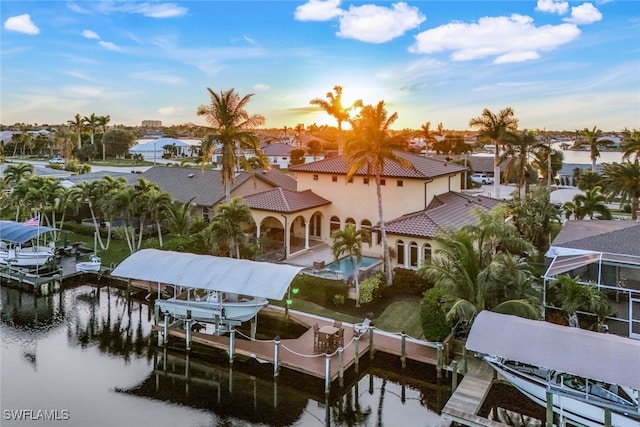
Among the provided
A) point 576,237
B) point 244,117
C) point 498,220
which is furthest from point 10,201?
point 576,237

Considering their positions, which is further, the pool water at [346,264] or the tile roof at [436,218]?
the pool water at [346,264]

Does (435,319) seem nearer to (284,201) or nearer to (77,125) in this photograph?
(284,201)

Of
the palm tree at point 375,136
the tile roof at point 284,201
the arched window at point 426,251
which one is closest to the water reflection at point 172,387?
the arched window at point 426,251

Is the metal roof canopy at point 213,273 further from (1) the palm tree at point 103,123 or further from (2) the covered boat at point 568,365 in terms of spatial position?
(1) the palm tree at point 103,123

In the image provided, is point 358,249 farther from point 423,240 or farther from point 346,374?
point 346,374

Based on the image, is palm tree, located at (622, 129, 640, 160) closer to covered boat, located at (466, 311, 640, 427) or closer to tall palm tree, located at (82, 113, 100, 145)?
covered boat, located at (466, 311, 640, 427)

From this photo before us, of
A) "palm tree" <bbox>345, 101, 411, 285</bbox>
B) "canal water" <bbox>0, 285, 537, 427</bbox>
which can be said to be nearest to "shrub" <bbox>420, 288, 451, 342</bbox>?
"canal water" <bbox>0, 285, 537, 427</bbox>
